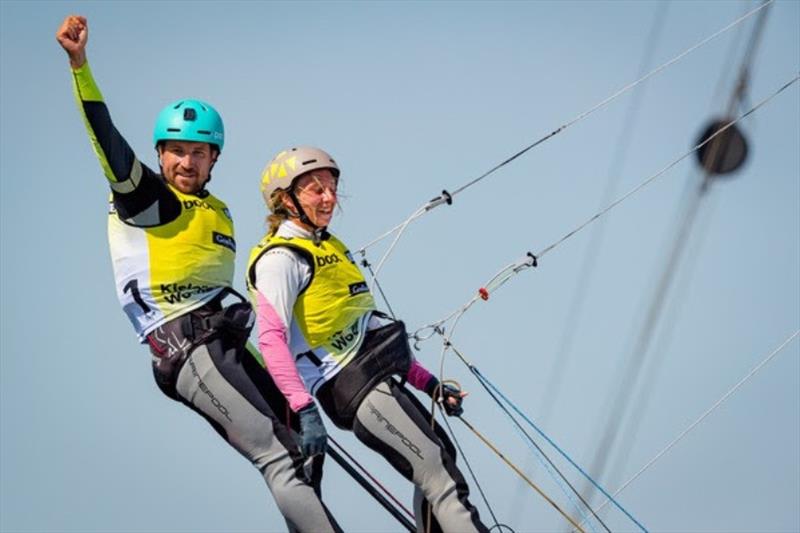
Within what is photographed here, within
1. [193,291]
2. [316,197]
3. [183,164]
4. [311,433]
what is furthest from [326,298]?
[183,164]

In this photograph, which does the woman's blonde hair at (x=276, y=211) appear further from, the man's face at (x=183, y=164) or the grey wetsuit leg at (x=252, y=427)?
the grey wetsuit leg at (x=252, y=427)

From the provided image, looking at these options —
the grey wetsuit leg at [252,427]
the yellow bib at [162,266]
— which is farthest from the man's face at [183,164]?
the grey wetsuit leg at [252,427]

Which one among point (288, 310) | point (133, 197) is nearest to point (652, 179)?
point (288, 310)

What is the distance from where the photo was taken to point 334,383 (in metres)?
8.25

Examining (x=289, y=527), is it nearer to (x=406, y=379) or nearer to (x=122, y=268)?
(x=406, y=379)

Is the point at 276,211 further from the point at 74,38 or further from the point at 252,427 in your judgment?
the point at 74,38

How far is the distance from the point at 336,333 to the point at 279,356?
0.58 meters

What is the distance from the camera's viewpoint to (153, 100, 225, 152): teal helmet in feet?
27.6

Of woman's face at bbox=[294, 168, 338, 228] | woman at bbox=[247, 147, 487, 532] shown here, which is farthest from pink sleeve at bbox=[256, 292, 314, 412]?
woman's face at bbox=[294, 168, 338, 228]

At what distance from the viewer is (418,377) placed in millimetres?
8992

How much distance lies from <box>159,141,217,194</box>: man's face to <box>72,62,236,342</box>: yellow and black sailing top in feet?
0.32

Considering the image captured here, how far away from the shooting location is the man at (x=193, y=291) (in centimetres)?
793

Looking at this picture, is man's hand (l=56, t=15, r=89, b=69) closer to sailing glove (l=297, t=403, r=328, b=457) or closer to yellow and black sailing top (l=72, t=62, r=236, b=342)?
yellow and black sailing top (l=72, t=62, r=236, b=342)

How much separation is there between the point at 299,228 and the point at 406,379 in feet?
4.18
